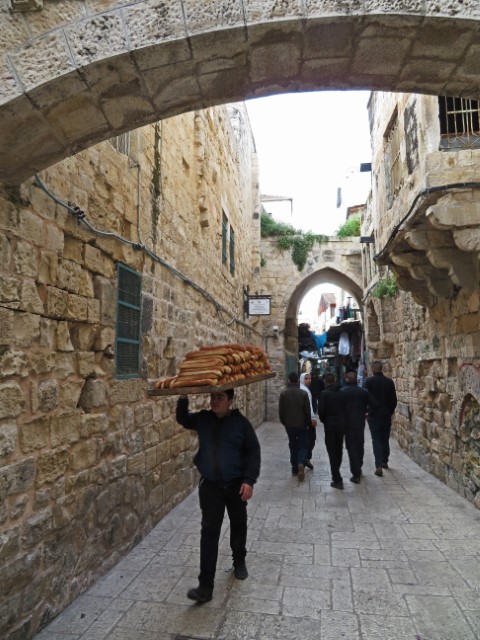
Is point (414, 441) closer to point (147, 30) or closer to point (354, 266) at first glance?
point (147, 30)

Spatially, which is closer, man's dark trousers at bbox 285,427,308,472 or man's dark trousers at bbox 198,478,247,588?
man's dark trousers at bbox 198,478,247,588

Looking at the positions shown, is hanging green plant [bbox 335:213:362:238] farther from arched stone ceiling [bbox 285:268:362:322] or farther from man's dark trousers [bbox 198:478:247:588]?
man's dark trousers [bbox 198:478:247:588]

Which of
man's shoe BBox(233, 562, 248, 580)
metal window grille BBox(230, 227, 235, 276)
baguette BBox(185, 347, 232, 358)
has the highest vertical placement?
metal window grille BBox(230, 227, 235, 276)

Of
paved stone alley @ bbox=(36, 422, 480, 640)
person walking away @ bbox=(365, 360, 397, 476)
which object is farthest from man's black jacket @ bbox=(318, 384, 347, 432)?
paved stone alley @ bbox=(36, 422, 480, 640)

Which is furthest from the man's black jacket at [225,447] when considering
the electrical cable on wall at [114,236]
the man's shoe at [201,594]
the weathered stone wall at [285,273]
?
the weathered stone wall at [285,273]

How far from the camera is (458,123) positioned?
205 inches

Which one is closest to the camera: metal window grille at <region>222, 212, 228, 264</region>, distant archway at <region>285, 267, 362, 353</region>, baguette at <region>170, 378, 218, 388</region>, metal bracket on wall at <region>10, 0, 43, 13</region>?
metal bracket on wall at <region>10, 0, 43, 13</region>

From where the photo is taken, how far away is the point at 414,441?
788 centimetres

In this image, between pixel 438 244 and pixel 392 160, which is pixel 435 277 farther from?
pixel 392 160

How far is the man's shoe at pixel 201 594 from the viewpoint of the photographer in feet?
10.2

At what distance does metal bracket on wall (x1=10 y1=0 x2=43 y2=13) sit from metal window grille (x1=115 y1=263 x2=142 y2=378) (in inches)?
81.1

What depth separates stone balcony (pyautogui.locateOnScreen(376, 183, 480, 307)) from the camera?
172 inches

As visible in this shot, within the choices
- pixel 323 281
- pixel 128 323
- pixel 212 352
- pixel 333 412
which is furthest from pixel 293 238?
pixel 212 352

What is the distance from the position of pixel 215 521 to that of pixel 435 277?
4232 millimetres
